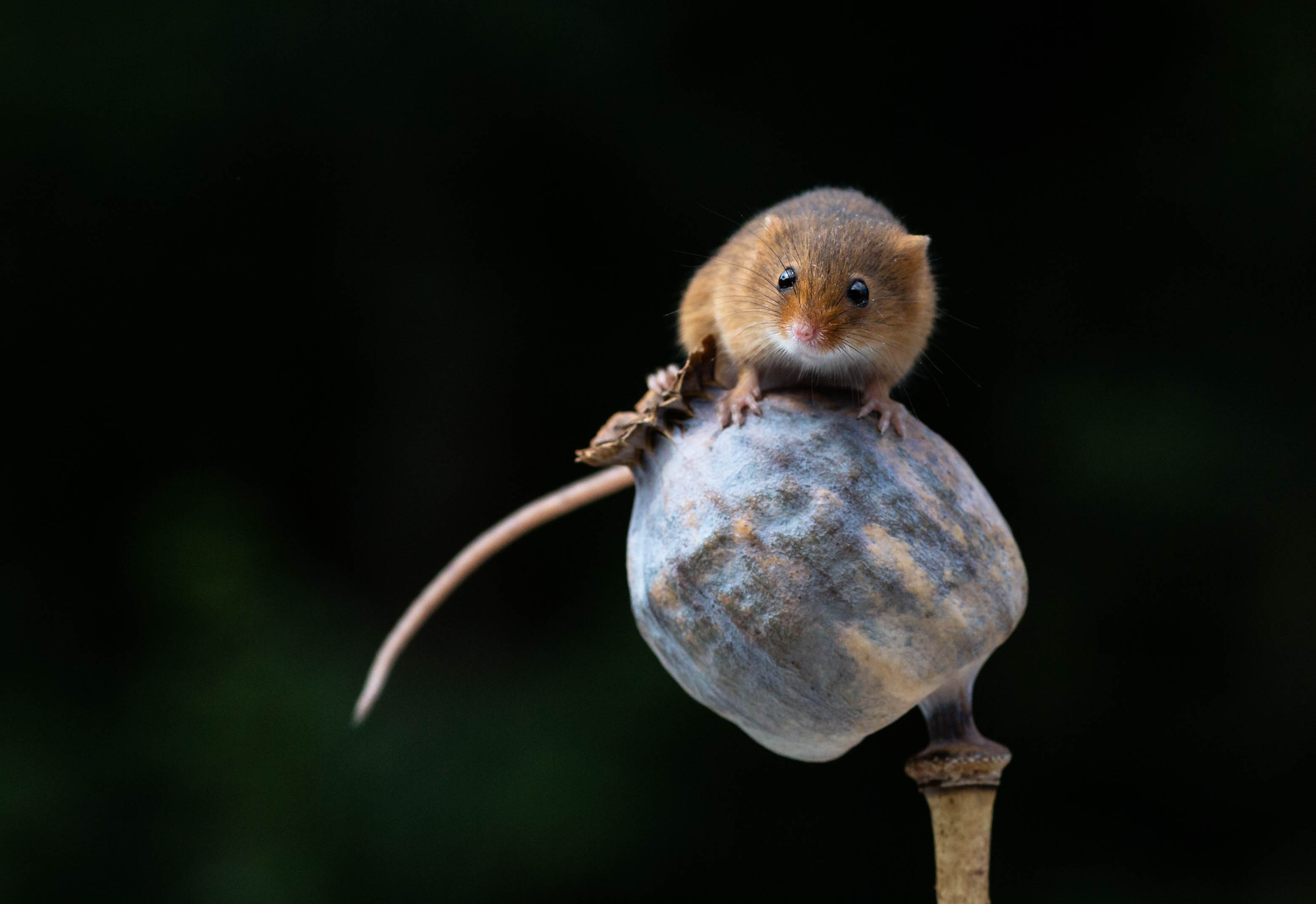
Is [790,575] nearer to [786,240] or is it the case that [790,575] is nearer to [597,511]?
[786,240]

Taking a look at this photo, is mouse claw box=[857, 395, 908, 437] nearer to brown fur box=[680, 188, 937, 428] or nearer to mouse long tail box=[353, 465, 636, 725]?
brown fur box=[680, 188, 937, 428]

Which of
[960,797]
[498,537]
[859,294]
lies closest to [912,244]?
[859,294]

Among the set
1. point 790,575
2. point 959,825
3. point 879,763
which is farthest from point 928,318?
point 879,763

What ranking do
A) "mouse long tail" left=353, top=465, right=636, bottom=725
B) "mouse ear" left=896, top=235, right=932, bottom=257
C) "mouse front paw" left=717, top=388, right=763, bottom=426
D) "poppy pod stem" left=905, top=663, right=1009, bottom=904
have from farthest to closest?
"mouse long tail" left=353, top=465, right=636, bottom=725 < "mouse ear" left=896, top=235, right=932, bottom=257 < "mouse front paw" left=717, top=388, right=763, bottom=426 < "poppy pod stem" left=905, top=663, right=1009, bottom=904

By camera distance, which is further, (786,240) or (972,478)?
(786,240)

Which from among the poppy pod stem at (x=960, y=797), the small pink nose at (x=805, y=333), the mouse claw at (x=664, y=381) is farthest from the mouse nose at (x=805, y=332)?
the poppy pod stem at (x=960, y=797)

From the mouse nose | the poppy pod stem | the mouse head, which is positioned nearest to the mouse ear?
the mouse head

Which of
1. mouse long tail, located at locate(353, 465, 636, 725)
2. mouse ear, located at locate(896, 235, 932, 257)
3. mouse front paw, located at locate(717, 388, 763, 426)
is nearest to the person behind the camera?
mouse front paw, located at locate(717, 388, 763, 426)
